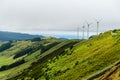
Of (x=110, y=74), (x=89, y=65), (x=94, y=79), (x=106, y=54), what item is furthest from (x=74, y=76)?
(x=110, y=74)

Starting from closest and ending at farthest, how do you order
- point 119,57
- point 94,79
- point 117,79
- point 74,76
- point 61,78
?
1. point 117,79
2. point 94,79
3. point 119,57
4. point 74,76
5. point 61,78

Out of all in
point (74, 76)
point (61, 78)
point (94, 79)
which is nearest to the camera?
point (94, 79)

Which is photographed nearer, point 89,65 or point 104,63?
point 104,63

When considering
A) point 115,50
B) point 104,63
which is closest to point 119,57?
point 104,63

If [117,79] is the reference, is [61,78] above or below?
below

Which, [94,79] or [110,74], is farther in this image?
[94,79]

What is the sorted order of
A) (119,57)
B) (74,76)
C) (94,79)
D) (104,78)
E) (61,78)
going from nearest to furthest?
(104,78) < (94,79) < (119,57) < (74,76) < (61,78)

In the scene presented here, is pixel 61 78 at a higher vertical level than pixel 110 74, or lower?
lower

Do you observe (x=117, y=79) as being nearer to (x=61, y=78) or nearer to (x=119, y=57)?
Result: (x=119, y=57)

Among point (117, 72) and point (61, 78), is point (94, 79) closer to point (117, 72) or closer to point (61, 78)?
point (117, 72)
